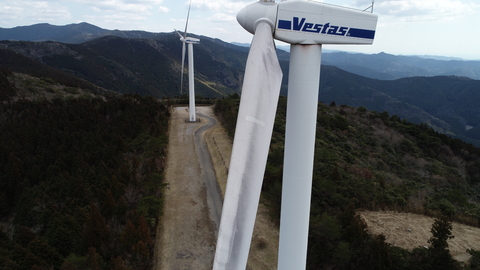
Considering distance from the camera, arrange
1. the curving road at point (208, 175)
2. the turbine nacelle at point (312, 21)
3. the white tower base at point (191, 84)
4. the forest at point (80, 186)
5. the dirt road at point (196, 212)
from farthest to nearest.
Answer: the white tower base at point (191, 84) < the curving road at point (208, 175) < the dirt road at point (196, 212) < the forest at point (80, 186) < the turbine nacelle at point (312, 21)

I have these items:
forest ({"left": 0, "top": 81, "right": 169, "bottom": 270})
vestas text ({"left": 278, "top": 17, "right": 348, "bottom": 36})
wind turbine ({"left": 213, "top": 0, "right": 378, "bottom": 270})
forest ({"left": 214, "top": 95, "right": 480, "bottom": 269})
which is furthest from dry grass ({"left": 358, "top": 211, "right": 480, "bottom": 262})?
forest ({"left": 0, "top": 81, "right": 169, "bottom": 270})

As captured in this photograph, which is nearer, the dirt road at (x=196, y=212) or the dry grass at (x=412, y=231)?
the dry grass at (x=412, y=231)

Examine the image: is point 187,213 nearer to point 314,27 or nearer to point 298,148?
point 298,148

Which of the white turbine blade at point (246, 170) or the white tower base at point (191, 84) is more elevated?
the white tower base at point (191, 84)

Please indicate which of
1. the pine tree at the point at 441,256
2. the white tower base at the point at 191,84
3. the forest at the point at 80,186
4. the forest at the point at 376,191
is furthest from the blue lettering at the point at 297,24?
the white tower base at the point at 191,84

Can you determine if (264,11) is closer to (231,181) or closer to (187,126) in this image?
(231,181)

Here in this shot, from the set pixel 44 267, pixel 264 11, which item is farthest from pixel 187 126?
pixel 264 11

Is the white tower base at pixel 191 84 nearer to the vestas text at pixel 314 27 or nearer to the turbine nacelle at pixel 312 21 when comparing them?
the turbine nacelle at pixel 312 21
